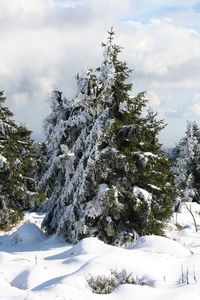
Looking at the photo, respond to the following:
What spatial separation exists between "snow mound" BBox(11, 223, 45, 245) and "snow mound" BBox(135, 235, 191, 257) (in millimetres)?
5470

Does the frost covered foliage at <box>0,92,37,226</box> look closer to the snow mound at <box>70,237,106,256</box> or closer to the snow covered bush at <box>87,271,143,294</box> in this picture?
the snow mound at <box>70,237,106,256</box>

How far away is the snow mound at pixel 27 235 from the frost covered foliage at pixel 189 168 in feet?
73.0

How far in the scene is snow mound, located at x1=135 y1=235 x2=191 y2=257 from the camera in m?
7.70

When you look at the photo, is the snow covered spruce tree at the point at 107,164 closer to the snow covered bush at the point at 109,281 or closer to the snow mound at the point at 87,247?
the snow mound at the point at 87,247

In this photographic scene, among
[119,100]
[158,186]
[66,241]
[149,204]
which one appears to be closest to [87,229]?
[66,241]

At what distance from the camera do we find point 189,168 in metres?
34.2

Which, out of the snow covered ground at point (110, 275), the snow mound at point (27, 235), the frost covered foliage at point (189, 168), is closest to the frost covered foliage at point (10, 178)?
the snow mound at point (27, 235)

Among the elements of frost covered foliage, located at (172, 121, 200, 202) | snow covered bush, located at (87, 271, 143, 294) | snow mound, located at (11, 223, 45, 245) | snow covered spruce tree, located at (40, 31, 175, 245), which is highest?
frost covered foliage, located at (172, 121, 200, 202)

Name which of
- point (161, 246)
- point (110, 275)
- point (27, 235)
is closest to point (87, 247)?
point (161, 246)

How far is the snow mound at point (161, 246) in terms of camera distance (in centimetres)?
770

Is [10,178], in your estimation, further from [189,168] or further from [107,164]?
[189,168]

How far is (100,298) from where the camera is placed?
4781 millimetres

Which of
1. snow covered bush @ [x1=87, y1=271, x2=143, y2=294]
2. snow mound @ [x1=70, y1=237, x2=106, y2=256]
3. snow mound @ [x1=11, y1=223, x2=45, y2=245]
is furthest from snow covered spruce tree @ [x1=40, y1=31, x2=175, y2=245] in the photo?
snow covered bush @ [x1=87, y1=271, x2=143, y2=294]

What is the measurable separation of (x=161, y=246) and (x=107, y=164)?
439 cm
